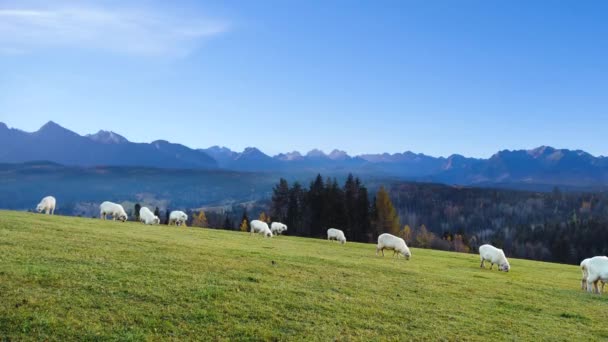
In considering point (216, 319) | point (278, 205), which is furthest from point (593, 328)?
point (278, 205)

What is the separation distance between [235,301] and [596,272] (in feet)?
72.5

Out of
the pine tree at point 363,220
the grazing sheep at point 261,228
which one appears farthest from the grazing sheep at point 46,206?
the pine tree at point 363,220

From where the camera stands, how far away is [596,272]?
25.5 meters

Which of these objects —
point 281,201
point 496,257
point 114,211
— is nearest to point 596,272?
point 496,257

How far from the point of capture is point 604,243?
6186 inches

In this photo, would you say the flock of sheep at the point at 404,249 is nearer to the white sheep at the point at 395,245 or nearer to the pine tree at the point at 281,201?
the white sheep at the point at 395,245

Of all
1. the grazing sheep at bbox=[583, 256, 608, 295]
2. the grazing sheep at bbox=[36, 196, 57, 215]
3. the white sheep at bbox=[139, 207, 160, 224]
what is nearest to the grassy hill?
the grazing sheep at bbox=[583, 256, 608, 295]

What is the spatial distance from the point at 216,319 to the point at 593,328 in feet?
44.7

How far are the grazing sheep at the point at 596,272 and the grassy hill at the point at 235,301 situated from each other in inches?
111

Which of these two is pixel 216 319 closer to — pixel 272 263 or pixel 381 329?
pixel 381 329

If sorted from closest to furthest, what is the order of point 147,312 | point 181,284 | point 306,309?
point 147,312
point 306,309
point 181,284

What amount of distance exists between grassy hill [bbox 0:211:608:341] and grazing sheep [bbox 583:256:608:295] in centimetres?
282

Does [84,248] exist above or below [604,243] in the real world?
above

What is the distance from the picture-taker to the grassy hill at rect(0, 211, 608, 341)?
38.8 ft
